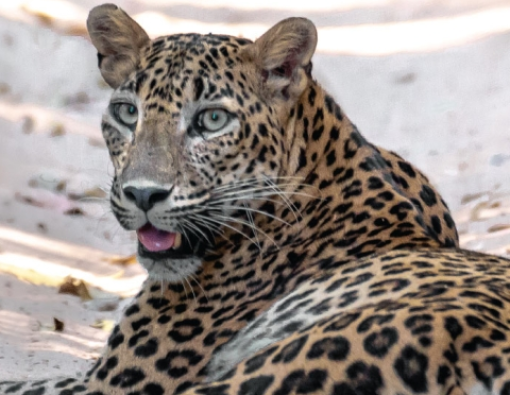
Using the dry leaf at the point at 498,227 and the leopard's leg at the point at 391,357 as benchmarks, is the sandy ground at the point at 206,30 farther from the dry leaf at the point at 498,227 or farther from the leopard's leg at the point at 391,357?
the leopard's leg at the point at 391,357

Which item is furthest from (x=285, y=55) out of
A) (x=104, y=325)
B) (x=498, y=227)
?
(x=498, y=227)

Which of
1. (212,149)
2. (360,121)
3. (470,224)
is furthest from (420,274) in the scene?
(360,121)

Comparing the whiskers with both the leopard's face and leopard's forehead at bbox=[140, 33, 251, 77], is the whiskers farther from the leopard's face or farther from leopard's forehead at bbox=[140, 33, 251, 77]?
leopard's forehead at bbox=[140, 33, 251, 77]

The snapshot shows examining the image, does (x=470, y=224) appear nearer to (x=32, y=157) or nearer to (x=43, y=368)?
(x=43, y=368)

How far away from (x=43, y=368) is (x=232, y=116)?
234cm

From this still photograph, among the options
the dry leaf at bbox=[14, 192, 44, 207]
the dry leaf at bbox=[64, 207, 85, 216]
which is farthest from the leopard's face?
the dry leaf at bbox=[14, 192, 44, 207]

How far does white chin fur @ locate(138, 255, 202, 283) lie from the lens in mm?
4871

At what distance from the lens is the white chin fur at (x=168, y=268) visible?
487 centimetres

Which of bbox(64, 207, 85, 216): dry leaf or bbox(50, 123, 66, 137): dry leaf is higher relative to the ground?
bbox(50, 123, 66, 137): dry leaf

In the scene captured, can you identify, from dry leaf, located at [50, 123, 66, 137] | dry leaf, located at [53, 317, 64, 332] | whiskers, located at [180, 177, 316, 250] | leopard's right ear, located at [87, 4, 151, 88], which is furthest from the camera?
dry leaf, located at [50, 123, 66, 137]

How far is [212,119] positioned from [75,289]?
3.59 metres

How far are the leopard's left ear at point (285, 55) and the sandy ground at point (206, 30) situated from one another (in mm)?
3248

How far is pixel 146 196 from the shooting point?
4.59m

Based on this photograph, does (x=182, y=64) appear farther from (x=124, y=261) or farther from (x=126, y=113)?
(x=124, y=261)
